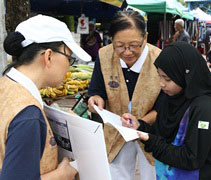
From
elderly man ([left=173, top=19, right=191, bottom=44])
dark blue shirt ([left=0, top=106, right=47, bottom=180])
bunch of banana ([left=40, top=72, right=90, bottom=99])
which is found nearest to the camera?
dark blue shirt ([left=0, top=106, right=47, bottom=180])

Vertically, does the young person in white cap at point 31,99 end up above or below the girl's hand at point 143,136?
above

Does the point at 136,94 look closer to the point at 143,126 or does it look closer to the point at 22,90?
the point at 143,126

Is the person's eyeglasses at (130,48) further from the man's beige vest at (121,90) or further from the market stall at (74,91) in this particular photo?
the market stall at (74,91)

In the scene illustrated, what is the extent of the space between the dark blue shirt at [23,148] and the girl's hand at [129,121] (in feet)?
3.20

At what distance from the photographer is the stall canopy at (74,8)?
684 cm

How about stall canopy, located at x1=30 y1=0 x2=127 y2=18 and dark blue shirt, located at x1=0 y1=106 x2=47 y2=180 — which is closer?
dark blue shirt, located at x1=0 y1=106 x2=47 y2=180

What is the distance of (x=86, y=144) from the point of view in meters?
1.20

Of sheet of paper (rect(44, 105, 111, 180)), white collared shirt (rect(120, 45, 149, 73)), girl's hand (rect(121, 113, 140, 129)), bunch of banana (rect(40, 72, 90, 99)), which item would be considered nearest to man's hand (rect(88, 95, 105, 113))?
girl's hand (rect(121, 113, 140, 129))

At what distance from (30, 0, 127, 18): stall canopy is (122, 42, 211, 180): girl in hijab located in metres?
5.61

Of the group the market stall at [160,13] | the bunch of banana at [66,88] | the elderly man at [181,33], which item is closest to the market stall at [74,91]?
the bunch of banana at [66,88]

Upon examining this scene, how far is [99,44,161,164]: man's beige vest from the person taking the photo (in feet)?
6.66

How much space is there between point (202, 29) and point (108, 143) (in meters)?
21.9

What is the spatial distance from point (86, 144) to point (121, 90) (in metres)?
0.95

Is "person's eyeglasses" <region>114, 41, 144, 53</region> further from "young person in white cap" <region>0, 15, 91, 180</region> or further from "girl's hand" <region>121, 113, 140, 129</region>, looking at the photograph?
"young person in white cap" <region>0, 15, 91, 180</region>
